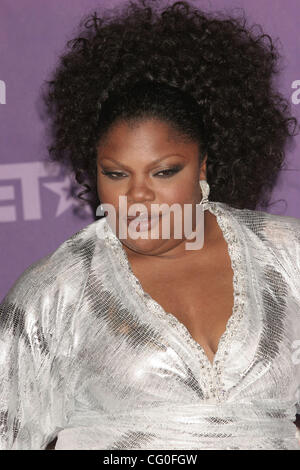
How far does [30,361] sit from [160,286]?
0.88 feet

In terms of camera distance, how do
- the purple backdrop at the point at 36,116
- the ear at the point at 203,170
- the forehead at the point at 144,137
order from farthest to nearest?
the purple backdrop at the point at 36,116 < the ear at the point at 203,170 < the forehead at the point at 144,137

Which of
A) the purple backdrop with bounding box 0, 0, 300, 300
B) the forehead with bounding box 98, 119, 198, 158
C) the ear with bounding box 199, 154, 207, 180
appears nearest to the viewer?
the forehead with bounding box 98, 119, 198, 158

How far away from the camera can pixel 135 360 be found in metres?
1.40

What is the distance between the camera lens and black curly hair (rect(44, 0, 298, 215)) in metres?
1.41

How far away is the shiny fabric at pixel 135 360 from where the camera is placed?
138cm

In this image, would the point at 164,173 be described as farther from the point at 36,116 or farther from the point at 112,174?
the point at 36,116

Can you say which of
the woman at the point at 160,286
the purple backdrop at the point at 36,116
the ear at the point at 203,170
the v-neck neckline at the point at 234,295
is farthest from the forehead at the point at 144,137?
the purple backdrop at the point at 36,116

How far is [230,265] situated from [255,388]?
0.24 metres

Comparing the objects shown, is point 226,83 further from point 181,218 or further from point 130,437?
point 130,437

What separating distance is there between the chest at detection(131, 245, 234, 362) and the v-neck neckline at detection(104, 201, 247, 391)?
15 millimetres

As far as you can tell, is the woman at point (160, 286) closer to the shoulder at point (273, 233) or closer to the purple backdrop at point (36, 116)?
the shoulder at point (273, 233)

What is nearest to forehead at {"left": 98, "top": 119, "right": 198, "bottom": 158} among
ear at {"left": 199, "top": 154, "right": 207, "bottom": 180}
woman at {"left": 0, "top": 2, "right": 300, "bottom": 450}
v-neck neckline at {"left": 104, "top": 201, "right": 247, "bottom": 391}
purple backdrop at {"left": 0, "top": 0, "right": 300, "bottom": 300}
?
woman at {"left": 0, "top": 2, "right": 300, "bottom": 450}

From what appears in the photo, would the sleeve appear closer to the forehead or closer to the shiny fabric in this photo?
the shiny fabric
